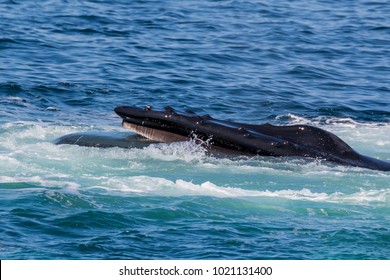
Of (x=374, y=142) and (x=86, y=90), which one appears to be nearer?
(x=374, y=142)

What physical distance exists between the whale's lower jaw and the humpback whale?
0.02m

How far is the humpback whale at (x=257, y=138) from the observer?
15977mm

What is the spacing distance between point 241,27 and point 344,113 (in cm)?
1201

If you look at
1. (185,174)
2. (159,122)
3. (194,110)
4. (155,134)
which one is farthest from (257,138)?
(194,110)

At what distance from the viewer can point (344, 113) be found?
2431cm

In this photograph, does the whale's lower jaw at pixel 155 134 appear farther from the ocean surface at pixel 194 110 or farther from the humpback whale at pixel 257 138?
the ocean surface at pixel 194 110

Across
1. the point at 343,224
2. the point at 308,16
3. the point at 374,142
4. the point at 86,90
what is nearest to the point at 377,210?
the point at 343,224

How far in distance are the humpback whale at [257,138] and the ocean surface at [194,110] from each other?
0.18 metres

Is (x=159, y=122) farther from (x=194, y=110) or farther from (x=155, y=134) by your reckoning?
(x=194, y=110)

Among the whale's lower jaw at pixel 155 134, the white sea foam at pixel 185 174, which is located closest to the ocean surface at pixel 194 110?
the white sea foam at pixel 185 174

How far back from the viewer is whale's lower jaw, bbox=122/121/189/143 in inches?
642

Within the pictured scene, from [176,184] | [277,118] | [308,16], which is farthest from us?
[308,16]

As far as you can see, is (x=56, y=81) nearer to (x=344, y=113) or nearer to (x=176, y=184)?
(x=344, y=113)

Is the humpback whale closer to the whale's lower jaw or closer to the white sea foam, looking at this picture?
the whale's lower jaw
